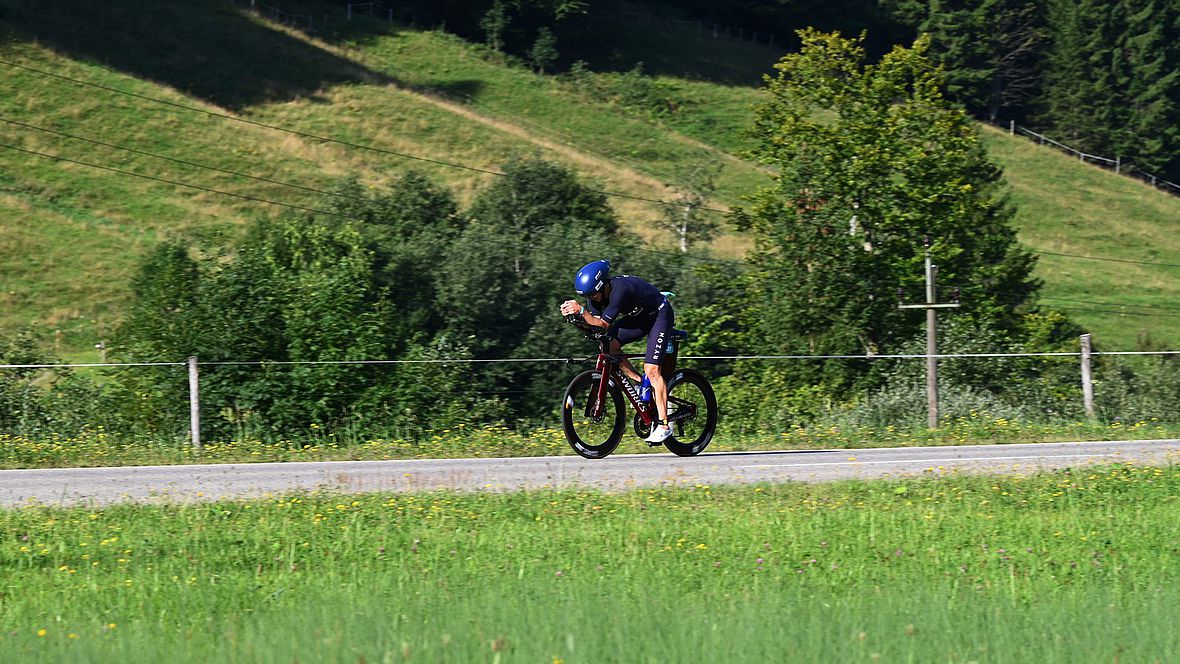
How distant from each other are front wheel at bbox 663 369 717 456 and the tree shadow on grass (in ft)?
195

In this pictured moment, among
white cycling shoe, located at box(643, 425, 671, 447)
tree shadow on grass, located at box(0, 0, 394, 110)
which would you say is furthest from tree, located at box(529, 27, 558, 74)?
white cycling shoe, located at box(643, 425, 671, 447)

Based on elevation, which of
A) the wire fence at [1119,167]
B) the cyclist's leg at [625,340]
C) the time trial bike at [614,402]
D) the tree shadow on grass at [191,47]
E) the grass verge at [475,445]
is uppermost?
the tree shadow on grass at [191,47]

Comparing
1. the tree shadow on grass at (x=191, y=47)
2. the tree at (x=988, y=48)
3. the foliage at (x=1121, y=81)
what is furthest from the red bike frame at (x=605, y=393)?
the foliage at (x=1121, y=81)

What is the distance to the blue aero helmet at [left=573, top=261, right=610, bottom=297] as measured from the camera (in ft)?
38.4

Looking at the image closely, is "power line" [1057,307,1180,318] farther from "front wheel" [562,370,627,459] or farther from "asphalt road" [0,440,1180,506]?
"front wheel" [562,370,627,459]

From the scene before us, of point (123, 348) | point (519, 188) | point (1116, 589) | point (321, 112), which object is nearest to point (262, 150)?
point (321, 112)

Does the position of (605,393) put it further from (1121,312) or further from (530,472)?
(1121,312)

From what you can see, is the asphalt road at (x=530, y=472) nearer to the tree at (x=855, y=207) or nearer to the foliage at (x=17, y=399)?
the foliage at (x=17, y=399)

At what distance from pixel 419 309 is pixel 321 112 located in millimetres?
35680

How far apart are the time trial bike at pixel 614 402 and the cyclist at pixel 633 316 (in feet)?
0.30

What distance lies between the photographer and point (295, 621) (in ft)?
20.5

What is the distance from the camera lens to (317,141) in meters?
65.1

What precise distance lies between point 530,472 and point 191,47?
6868cm

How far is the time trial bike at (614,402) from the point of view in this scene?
12.7 meters
